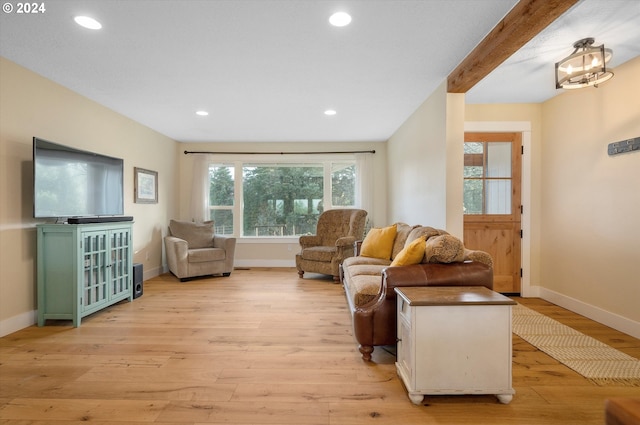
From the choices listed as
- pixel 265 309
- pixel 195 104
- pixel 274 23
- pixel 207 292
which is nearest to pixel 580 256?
pixel 265 309

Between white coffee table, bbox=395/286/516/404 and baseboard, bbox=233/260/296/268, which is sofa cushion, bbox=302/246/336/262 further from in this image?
white coffee table, bbox=395/286/516/404

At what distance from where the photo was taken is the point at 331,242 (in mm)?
5402

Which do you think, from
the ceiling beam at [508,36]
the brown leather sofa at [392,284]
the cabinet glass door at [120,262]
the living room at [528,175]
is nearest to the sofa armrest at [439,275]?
the brown leather sofa at [392,284]

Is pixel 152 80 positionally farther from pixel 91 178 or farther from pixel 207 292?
pixel 207 292

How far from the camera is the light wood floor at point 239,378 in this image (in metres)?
1.68

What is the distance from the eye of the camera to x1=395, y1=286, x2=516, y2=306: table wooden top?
1724 millimetres

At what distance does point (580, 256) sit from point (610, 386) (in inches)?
71.8

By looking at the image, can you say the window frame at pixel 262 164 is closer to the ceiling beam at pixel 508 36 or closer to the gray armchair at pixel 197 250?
the gray armchair at pixel 197 250

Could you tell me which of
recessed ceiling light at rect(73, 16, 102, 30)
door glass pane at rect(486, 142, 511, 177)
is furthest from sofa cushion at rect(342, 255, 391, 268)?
recessed ceiling light at rect(73, 16, 102, 30)

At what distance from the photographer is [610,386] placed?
6.38 feet

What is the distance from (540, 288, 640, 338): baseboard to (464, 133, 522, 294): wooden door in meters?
0.37

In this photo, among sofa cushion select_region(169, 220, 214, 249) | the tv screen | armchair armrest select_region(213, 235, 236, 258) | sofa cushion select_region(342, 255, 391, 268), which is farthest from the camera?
sofa cushion select_region(169, 220, 214, 249)

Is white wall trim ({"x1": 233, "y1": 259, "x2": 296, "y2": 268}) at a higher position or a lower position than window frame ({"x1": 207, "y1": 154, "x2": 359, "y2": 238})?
lower

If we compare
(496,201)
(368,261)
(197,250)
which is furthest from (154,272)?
(496,201)
